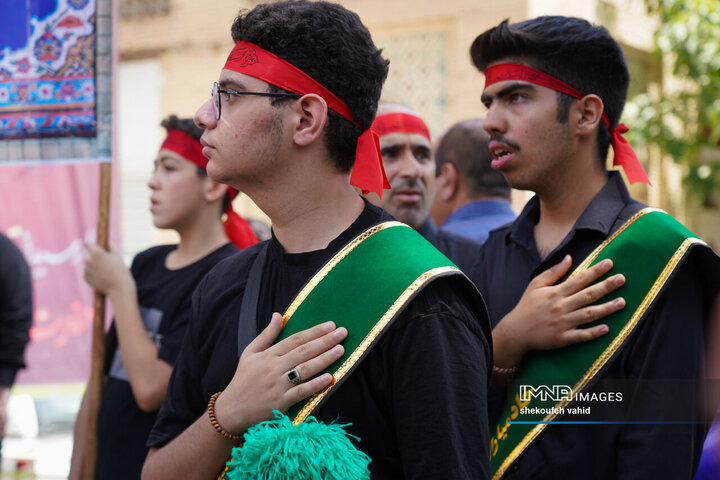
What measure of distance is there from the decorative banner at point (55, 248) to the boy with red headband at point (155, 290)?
1.25 meters

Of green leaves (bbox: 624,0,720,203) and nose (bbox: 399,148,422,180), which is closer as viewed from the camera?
nose (bbox: 399,148,422,180)

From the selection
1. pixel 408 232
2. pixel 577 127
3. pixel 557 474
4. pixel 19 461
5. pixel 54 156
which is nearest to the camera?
pixel 408 232

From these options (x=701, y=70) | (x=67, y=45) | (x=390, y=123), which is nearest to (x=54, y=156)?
(x=67, y=45)

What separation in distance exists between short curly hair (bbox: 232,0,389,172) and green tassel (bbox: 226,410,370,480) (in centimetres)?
68

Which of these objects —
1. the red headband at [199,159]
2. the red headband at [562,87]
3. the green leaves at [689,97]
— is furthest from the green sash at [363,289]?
the green leaves at [689,97]

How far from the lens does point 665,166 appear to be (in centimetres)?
1154

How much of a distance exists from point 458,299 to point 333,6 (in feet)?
2.53

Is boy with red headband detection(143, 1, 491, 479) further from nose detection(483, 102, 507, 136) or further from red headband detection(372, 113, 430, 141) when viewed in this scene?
red headband detection(372, 113, 430, 141)

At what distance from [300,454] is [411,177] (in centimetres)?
214

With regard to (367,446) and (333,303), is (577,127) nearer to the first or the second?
(333,303)

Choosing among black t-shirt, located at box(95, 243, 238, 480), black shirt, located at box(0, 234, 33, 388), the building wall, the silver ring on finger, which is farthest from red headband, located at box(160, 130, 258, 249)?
the building wall

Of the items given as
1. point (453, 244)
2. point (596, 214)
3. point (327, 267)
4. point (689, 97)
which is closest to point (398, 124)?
point (453, 244)

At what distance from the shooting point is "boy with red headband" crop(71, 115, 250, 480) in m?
3.06

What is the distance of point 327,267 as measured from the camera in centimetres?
195
